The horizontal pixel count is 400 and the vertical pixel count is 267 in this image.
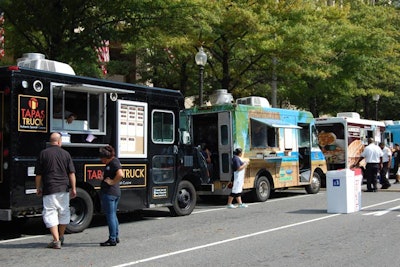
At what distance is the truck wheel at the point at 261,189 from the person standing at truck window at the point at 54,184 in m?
8.06

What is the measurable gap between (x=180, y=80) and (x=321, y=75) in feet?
20.3

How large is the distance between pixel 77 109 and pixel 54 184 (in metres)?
2.32

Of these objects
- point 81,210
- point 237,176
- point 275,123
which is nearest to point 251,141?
point 275,123

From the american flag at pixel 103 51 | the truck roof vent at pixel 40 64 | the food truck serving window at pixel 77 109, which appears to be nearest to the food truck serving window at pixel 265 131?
the american flag at pixel 103 51

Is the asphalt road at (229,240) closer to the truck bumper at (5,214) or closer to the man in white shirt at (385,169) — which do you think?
the truck bumper at (5,214)

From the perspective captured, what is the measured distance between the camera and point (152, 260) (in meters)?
7.20

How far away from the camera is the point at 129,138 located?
1091 centimetres

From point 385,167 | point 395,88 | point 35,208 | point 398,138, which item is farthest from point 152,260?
point 395,88

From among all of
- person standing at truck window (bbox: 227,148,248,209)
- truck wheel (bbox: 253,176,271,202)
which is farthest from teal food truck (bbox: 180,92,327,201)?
person standing at truck window (bbox: 227,148,248,209)

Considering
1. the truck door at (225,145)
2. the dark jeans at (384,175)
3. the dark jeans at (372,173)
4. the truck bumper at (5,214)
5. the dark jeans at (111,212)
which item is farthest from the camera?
the dark jeans at (384,175)

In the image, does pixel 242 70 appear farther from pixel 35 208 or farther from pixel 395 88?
pixel 395 88

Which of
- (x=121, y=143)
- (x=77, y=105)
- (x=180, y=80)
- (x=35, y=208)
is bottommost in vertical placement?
(x=35, y=208)

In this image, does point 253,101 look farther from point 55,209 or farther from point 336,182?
point 55,209

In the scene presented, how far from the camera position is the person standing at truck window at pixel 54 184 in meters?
7.93
